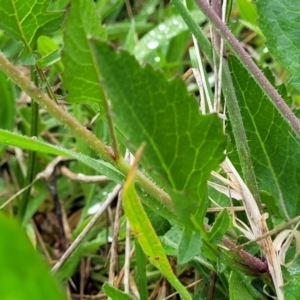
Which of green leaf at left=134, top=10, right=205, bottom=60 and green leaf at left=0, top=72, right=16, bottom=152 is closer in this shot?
green leaf at left=0, top=72, right=16, bottom=152

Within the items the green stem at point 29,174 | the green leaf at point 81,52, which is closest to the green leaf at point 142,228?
the green leaf at point 81,52

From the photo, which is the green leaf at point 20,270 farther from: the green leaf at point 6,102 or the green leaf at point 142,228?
the green leaf at point 6,102

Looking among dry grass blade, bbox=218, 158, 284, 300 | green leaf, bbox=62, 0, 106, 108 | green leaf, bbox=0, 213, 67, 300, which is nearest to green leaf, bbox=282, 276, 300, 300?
dry grass blade, bbox=218, 158, 284, 300

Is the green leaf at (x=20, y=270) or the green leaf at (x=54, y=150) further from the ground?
the green leaf at (x=20, y=270)

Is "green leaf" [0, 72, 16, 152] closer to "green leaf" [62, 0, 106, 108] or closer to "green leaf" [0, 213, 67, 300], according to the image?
"green leaf" [62, 0, 106, 108]

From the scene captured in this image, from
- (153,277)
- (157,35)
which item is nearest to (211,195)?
(153,277)

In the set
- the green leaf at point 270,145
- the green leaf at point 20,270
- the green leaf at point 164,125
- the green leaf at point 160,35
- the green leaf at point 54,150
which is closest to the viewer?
the green leaf at point 20,270
